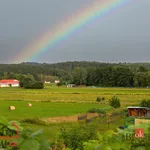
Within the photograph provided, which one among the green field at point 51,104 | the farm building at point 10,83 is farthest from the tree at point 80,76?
the green field at point 51,104

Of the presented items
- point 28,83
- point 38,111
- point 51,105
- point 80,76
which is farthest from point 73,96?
point 80,76

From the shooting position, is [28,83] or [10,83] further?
[10,83]

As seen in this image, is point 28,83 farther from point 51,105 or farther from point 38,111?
point 38,111

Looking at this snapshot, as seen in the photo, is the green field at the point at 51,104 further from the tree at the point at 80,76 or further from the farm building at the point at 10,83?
the farm building at the point at 10,83

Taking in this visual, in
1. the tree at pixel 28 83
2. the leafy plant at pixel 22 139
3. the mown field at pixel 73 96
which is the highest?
the leafy plant at pixel 22 139

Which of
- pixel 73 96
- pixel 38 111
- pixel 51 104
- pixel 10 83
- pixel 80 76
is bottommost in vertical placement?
pixel 73 96

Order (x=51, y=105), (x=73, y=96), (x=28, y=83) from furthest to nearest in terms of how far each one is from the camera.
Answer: (x=28, y=83), (x=73, y=96), (x=51, y=105)

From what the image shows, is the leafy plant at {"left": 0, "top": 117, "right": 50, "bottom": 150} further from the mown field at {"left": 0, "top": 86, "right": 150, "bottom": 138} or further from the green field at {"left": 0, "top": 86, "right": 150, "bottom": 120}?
the green field at {"left": 0, "top": 86, "right": 150, "bottom": 120}

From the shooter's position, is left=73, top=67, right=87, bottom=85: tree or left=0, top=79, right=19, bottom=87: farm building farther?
left=0, top=79, right=19, bottom=87: farm building

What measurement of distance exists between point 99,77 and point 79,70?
1029cm

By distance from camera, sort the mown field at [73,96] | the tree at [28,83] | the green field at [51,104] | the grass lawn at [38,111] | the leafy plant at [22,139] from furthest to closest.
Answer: the tree at [28,83] < the mown field at [73,96] < the green field at [51,104] < the grass lawn at [38,111] < the leafy plant at [22,139]

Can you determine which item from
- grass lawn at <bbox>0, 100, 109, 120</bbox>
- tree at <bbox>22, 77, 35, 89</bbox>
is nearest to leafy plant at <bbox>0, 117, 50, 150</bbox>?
A: grass lawn at <bbox>0, 100, 109, 120</bbox>

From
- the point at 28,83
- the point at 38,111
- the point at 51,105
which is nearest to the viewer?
the point at 38,111

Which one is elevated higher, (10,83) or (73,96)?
(10,83)
